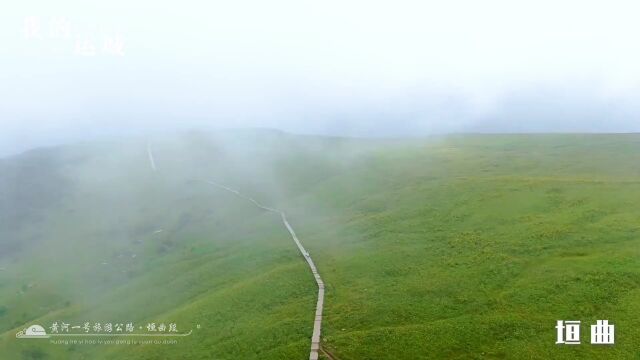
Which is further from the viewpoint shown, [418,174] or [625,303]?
[418,174]

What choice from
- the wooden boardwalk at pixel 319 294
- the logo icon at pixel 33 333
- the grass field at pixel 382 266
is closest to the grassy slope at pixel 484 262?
the grass field at pixel 382 266

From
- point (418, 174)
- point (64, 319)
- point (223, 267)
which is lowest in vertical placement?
point (64, 319)

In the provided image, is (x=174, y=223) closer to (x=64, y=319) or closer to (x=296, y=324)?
(x=64, y=319)

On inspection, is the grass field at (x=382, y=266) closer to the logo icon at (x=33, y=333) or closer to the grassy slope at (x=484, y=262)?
the grassy slope at (x=484, y=262)

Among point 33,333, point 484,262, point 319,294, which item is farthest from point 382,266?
point 33,333

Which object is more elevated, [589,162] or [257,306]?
[589,162]

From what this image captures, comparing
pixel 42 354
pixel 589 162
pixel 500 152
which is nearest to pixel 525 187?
pixel 589 162

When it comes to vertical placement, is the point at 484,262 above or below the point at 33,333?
above

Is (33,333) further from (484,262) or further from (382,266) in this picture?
(484,262)
